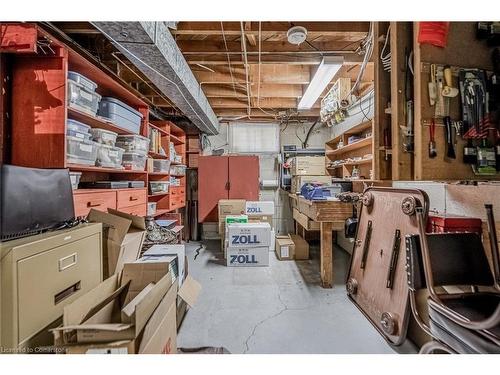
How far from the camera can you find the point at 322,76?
2.85 m

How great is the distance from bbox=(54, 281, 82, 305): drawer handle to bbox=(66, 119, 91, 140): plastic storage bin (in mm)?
1125

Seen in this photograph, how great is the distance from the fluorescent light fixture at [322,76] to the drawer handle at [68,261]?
2587 millimetres

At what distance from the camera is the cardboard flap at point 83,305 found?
0.98m

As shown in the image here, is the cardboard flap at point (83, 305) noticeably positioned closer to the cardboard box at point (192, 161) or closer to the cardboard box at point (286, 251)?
the cardboard box at point (286, 251)

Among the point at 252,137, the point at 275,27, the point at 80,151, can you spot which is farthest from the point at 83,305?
the point at 252,137

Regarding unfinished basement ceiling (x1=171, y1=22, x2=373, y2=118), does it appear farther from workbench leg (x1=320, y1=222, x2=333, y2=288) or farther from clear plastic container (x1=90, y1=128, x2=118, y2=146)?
workbench leg (x1=320, y1=222, x2=333, y2=288)

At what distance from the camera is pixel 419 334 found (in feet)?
5.73

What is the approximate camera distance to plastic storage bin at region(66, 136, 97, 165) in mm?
1854

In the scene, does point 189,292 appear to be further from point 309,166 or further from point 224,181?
point 309,166

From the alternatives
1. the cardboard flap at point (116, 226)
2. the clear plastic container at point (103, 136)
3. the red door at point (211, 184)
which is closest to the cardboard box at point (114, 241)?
the cardboard flap at point (116, 226)

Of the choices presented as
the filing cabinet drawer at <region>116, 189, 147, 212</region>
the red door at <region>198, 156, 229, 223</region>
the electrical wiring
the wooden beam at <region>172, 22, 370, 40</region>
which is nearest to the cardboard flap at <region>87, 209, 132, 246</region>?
the filing cabinet drawer at <region>116, 189, 147, 212</region>

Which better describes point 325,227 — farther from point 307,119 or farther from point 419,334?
point 307,119

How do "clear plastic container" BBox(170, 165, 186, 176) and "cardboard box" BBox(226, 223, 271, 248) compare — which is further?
"clear plastic container" BBox(170, 165, 186, 176)
